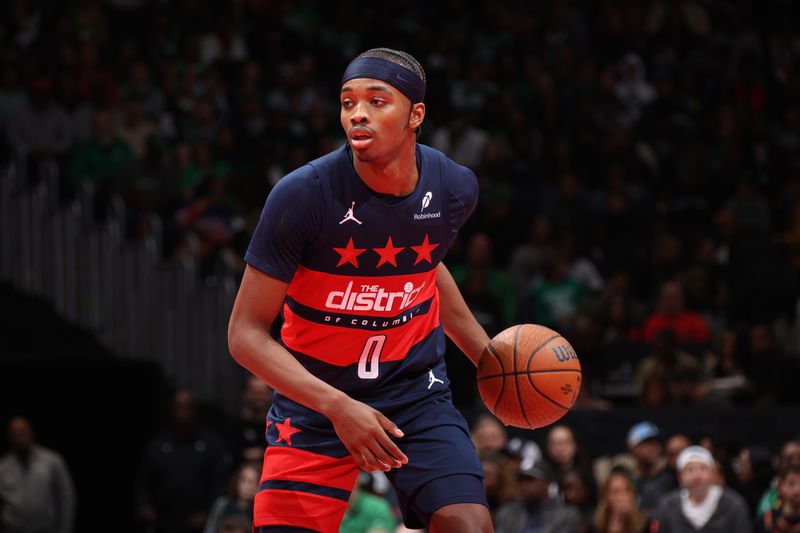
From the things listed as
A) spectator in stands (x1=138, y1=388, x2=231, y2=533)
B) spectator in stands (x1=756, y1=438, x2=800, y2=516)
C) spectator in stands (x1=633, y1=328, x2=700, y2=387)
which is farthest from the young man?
spectator in stands (x1=633, y1=328, x2=700, y2=387)

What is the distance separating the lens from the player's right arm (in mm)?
4699

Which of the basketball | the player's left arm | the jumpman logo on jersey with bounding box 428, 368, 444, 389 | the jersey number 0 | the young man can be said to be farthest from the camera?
the player's left arm

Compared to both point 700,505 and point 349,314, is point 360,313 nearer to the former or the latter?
point 349,314

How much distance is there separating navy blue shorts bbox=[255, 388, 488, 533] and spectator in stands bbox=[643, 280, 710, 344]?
8.68m

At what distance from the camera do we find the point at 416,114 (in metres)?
5.10

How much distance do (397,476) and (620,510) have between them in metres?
5.58

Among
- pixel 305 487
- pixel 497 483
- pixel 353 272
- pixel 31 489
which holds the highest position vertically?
pixel 353 272

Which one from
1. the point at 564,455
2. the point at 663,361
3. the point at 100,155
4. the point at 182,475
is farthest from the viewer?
the point at 100,155

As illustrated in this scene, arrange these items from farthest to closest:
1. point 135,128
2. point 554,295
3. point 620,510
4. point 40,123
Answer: point 135,128, point 40,123, point 554,295, point 620,510

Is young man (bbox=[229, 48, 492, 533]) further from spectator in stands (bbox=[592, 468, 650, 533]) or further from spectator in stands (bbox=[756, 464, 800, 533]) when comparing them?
spectator in stands (bbox=[592, 468, 650, 533])

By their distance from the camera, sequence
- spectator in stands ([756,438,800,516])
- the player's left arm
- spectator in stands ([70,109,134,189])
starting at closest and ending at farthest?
the player's left arm
spectator in stands ([756,438,800,516])
spectator in stands ([70,109,134,189])

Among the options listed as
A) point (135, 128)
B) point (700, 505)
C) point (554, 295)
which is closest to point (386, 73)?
point (700, 505)

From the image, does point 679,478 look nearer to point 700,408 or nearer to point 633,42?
point 700,408

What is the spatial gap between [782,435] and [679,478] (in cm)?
192
